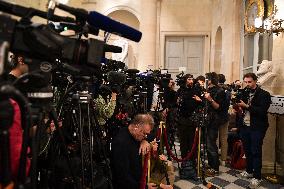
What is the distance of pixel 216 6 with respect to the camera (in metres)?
11.2

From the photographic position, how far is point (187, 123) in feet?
15.7

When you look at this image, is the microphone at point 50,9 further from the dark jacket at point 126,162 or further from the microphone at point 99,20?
the dark jacket at point 126,162

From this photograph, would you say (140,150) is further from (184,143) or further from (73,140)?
(184,143)

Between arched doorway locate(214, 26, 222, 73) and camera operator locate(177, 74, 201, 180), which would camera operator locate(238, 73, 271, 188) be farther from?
arched doorway locate(214, 26, 222, 73)

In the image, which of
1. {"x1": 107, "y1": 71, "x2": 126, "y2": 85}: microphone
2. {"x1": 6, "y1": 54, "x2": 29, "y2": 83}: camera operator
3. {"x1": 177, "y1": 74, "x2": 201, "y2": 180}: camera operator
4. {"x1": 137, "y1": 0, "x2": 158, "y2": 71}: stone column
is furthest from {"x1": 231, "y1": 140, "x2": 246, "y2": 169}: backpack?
{"x1": 137, "y1": 0, "x2": 158, "y2": 71}: stone column

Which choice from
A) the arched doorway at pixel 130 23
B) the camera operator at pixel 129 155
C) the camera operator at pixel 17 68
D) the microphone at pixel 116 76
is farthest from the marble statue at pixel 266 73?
the arched doorway at pixel 130 23

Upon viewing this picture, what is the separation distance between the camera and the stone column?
11.6 m

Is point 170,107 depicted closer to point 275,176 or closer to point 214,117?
point 214,117

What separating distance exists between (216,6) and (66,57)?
10951 millimetres

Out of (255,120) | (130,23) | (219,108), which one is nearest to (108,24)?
(255,120)

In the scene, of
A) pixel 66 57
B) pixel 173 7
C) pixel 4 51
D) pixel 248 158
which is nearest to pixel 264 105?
pixel 248 158

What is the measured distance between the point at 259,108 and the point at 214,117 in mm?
849

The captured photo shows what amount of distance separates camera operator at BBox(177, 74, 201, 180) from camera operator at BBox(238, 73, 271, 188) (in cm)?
74

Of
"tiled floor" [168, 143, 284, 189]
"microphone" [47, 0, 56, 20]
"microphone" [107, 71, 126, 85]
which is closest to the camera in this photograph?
"microphone" [47, 0, 56, 20]
